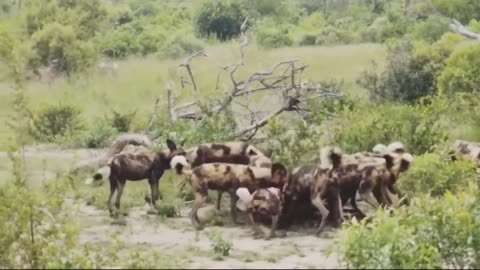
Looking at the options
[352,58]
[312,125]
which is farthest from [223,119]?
[352,58]

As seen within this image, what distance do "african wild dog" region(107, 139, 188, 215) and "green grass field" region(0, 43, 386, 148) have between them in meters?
8.24

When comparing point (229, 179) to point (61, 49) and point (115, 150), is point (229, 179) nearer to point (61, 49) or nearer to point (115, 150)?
point (115, 150)

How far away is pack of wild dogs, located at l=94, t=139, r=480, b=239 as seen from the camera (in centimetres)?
1309

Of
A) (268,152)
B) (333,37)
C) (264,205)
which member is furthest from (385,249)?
(333,37)

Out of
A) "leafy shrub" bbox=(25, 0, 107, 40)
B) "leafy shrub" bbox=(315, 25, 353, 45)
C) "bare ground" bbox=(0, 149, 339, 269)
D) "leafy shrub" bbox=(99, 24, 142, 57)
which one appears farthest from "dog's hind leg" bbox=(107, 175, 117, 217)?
"leafy shrub" bbox=(315, 25, 353, 45)

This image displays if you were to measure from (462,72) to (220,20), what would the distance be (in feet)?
68.7

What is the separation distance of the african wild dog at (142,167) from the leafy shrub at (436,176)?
10.5ft

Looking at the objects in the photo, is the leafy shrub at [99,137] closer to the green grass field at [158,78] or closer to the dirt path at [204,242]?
the green grass field at [158,78]

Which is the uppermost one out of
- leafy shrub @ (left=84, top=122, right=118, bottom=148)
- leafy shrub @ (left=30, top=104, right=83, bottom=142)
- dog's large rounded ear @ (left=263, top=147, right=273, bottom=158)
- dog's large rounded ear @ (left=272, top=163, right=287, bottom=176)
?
dog's large rounded ear @ (left=272, top=163, right=287, bottom=176)

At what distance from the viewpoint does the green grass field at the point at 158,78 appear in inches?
1030

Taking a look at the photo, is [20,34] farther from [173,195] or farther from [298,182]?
[298,182]

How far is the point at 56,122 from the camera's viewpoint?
2292 centimetres

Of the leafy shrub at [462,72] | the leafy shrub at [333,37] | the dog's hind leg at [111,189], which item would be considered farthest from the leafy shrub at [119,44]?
the dog's hind leg at [111,189]

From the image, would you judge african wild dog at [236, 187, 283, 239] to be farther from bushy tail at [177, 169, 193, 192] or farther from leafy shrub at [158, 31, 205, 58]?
leafy shrub at [158, 31, 205, 58]
